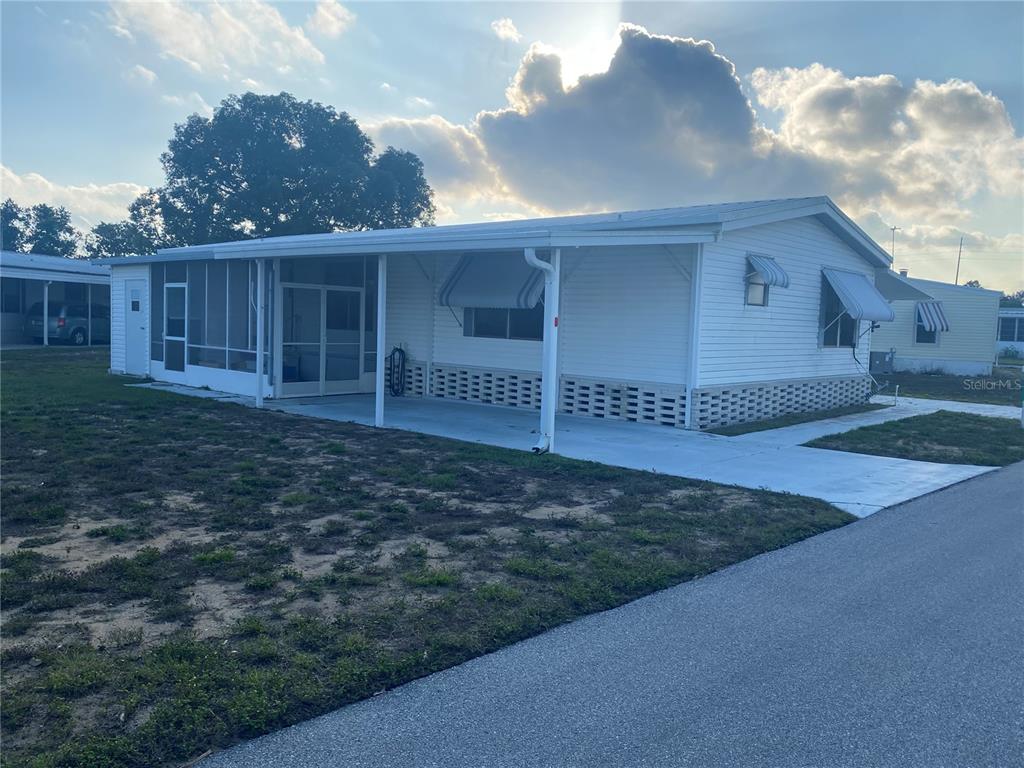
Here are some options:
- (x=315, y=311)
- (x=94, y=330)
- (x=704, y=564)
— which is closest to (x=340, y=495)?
(x=704, y=564)

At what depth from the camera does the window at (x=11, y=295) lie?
1206 inches

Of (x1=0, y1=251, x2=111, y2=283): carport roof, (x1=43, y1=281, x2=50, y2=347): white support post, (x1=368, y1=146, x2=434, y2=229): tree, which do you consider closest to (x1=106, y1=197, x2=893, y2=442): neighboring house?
(x1=0, y1=251, x2=111, y2=283): carport roof

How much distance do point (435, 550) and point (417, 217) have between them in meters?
35.7

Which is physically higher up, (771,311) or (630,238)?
(630,238)

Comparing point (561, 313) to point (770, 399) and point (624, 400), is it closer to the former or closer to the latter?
point (624, 400)

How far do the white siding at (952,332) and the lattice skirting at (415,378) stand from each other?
18518 mm

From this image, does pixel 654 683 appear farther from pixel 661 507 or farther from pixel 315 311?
pixel 315 311

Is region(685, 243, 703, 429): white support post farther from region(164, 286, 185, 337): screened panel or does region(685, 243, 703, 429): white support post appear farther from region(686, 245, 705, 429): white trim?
region(164, 286, 185, 337): screened panel

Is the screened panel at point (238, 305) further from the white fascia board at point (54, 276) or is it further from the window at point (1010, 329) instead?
the window at point (1010, 329)

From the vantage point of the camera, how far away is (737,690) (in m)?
4.14

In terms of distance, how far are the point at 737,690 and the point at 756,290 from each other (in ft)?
35.8

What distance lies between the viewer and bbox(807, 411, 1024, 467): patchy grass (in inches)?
463

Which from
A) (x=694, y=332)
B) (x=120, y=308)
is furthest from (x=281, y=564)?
(x=120, y=308)

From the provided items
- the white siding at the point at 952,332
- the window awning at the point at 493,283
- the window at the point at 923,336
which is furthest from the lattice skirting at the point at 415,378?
the window at the point at 923,336
